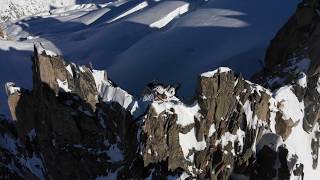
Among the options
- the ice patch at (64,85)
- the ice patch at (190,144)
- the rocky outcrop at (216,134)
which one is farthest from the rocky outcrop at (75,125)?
the ice patch at (190,144)

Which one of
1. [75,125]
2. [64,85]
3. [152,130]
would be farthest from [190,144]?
[64,85]

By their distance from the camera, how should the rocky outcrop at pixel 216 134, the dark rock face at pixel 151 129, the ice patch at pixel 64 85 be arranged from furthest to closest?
the ice patch at pixel 64 85 < the dark rock face at pixel 151 129 < the rocky outcrop at pixel 216 134

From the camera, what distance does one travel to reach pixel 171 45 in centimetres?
10931

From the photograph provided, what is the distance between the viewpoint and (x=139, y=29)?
443 feet

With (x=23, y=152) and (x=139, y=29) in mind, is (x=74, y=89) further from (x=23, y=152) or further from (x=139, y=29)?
(x=139, y=29)

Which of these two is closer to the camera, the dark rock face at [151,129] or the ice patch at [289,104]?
the dark rock face at [151,129]

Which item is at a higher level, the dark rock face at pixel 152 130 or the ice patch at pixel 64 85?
the ice patch at pixel 64 85

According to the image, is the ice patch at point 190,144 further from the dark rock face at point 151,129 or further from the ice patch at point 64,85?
the ice patch at point 64,85

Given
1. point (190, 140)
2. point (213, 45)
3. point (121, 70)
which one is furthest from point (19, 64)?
point (190, 140)

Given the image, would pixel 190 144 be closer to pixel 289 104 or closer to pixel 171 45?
pixel 289 104

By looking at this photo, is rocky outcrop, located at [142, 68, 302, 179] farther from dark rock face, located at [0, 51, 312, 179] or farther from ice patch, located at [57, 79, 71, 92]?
ice patch, located at [57, 79, 71, 92]

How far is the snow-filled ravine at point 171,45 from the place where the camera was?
93500 mm

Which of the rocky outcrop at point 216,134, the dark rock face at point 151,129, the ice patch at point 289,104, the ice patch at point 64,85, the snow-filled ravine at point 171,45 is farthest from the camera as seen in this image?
the snow-filled ravine at point 171,45

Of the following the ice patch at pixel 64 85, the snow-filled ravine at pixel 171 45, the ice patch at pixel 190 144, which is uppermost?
the ice patch at pixel 64 85
